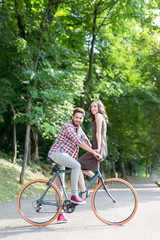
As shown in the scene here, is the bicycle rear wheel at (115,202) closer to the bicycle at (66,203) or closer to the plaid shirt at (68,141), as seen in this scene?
the bicycle at (66,203)

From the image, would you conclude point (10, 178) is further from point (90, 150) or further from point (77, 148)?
point (90, 150)

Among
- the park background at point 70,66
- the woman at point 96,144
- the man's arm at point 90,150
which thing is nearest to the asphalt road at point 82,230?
the woman at point 96,144

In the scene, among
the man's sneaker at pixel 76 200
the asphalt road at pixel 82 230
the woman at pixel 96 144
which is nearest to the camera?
the asphalt road at pixel 82 230

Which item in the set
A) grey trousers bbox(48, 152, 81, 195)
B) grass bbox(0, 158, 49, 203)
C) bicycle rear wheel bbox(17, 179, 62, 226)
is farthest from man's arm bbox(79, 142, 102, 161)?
grass bbox(0, 158, 49, 203)

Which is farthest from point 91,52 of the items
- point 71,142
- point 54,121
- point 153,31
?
point 71,142

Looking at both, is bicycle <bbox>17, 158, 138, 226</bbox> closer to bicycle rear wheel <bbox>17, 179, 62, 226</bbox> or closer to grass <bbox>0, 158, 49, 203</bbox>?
bicycle rear wheel <bbox>17, 179, 62, 226</bbox>

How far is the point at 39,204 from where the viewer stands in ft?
18.3

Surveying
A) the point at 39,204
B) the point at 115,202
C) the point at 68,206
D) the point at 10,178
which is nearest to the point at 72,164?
the point at 68,206

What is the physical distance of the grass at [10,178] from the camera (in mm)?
11120

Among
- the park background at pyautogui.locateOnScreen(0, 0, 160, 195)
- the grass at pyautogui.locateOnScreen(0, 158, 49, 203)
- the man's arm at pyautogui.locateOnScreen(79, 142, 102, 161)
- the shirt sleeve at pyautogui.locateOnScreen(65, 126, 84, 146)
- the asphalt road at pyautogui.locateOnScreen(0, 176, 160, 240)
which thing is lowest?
the grass at pyautogui.locateOnScreen(0, 158, 49, 203)

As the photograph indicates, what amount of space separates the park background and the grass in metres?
0.44

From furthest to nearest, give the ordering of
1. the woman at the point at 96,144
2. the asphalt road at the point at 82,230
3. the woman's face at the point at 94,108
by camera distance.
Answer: the woman's face at the point at 94,108 < the woman at the point at 96,144 < the asphalt road at the point at 82,230

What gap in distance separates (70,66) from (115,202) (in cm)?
1182

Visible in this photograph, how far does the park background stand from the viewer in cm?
1371
